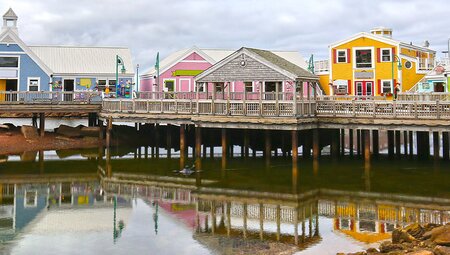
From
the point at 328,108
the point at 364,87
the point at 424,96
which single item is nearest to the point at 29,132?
the point at 328,108

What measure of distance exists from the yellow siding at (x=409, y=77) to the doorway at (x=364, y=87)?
2474 mm

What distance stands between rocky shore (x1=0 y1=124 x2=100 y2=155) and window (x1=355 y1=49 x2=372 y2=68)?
864 inches

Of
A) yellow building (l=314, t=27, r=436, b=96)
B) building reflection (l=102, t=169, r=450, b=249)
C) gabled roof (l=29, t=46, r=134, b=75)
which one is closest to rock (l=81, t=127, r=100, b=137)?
gabled roof (l=29, t=46, r=134, b=75)

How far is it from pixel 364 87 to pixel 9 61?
30386 millimetres

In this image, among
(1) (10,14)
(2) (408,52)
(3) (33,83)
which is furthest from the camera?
(1) (10,14)

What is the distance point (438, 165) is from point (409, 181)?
4.83 meters

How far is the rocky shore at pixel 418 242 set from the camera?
13906 mm

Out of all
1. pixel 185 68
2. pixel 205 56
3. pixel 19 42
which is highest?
pixel 19 42

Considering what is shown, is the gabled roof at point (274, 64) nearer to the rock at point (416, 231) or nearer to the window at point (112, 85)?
the rock at point (416, 231)

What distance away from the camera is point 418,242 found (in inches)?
595

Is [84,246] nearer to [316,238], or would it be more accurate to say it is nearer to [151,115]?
[316,238]

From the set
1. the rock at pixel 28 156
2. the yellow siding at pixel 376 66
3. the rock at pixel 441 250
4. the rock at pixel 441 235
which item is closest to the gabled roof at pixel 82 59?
the rock at pixel 28 156

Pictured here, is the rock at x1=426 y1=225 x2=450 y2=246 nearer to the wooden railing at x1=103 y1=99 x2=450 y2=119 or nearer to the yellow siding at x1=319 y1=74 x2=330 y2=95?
the wooden railing at x1=103 y1=99 x2=450 y2=119

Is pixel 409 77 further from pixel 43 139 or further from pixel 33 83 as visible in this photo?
pixel 33 83
